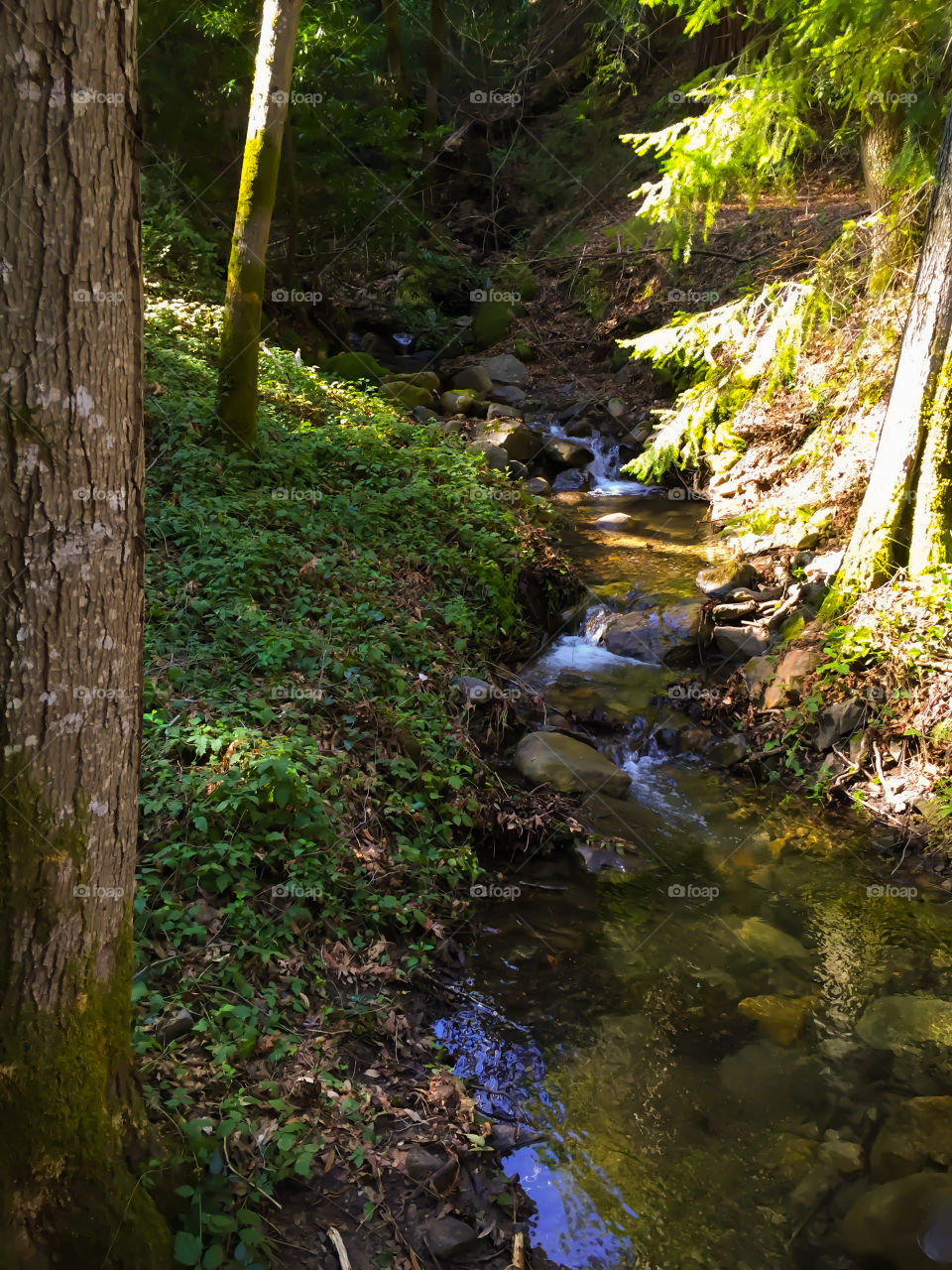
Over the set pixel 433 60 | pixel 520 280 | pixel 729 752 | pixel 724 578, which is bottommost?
pixel 729 752

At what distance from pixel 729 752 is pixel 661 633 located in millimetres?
1794

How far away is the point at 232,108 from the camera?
12.5m

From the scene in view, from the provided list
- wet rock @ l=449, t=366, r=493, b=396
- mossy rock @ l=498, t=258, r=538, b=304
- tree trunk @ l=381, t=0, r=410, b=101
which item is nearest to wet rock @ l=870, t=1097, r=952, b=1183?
wet rock @ l=449, t=366, r=493, b=396

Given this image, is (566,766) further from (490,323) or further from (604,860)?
(490,323)

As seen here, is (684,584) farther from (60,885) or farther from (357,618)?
(60,885)

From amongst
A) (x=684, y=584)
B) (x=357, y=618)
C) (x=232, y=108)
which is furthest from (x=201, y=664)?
(x=232, y=108)

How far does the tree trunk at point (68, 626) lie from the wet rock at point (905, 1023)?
12.3ft

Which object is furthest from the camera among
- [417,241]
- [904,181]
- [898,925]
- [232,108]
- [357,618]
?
[417,241]

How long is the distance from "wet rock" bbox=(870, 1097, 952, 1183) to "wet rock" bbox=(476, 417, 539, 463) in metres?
9.93

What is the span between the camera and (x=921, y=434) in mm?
6789

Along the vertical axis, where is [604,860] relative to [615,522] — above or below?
below

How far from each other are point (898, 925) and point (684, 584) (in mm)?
4902

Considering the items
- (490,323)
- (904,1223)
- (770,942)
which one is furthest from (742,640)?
(490,323)

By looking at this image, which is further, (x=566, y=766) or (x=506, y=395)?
(x=506, y=395)
